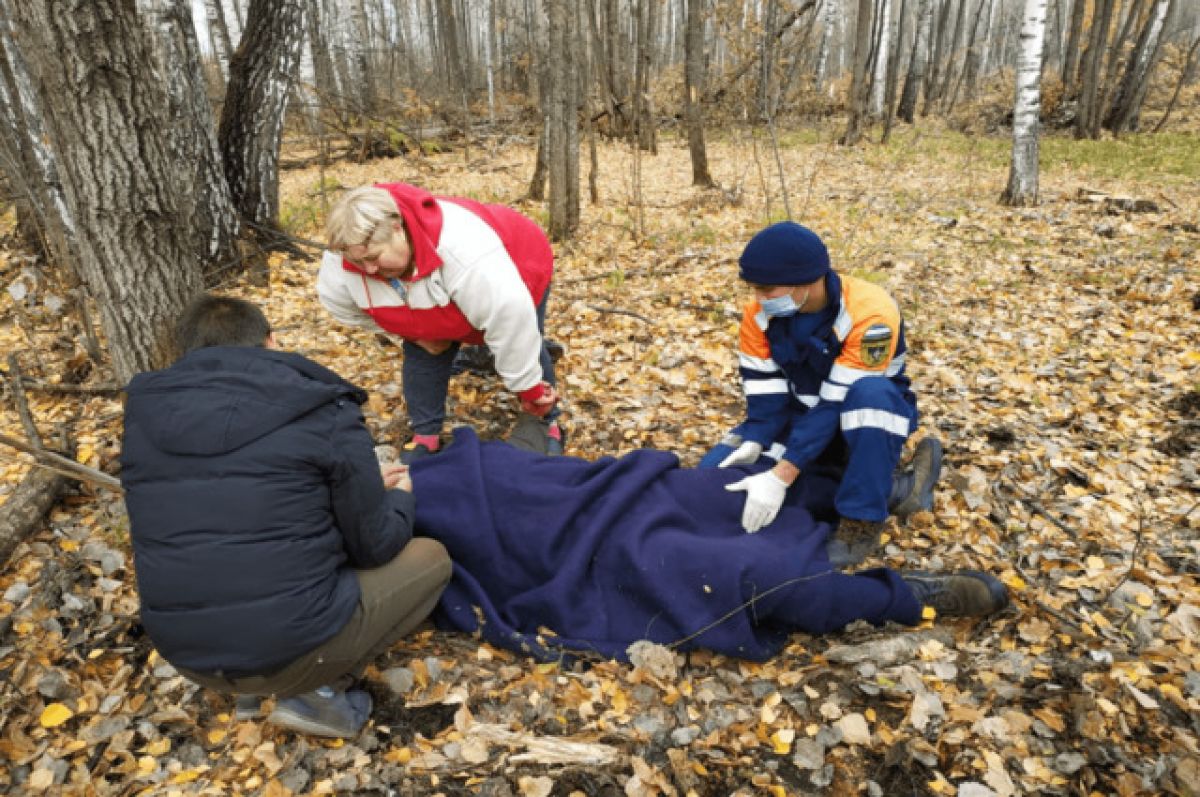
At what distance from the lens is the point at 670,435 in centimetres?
387

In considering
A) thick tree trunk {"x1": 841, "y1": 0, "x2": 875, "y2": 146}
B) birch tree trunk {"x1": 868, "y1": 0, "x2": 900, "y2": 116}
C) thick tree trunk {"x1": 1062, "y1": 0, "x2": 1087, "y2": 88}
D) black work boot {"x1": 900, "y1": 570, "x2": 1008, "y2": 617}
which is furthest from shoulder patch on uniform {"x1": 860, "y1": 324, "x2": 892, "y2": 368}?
birch tree trunk {"x1": 868, "y1": 0, "x2": 900, "y2": 116}

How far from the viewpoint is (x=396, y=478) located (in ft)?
8.70

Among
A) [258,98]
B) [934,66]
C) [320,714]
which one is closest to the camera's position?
[320,714]

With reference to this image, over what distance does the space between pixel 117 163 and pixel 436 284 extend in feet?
4.41

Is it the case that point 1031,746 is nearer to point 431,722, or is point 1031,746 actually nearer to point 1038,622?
point 1038,622

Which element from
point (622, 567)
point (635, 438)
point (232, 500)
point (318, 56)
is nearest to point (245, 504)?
point (232, 500)

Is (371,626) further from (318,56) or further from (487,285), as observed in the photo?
(318,56)

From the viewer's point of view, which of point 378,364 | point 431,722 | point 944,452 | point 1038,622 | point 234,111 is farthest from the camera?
point 234,111

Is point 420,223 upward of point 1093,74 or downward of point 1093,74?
downward

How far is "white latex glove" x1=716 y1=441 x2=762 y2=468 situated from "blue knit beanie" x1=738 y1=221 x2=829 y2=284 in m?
0.84

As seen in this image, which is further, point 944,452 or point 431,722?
point 944,452

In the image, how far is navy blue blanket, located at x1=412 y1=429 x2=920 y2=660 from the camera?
2459 millimetres

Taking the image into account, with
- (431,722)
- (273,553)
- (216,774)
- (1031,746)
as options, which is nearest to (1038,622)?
(1031,746)

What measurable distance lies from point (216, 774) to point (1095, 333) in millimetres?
5471
